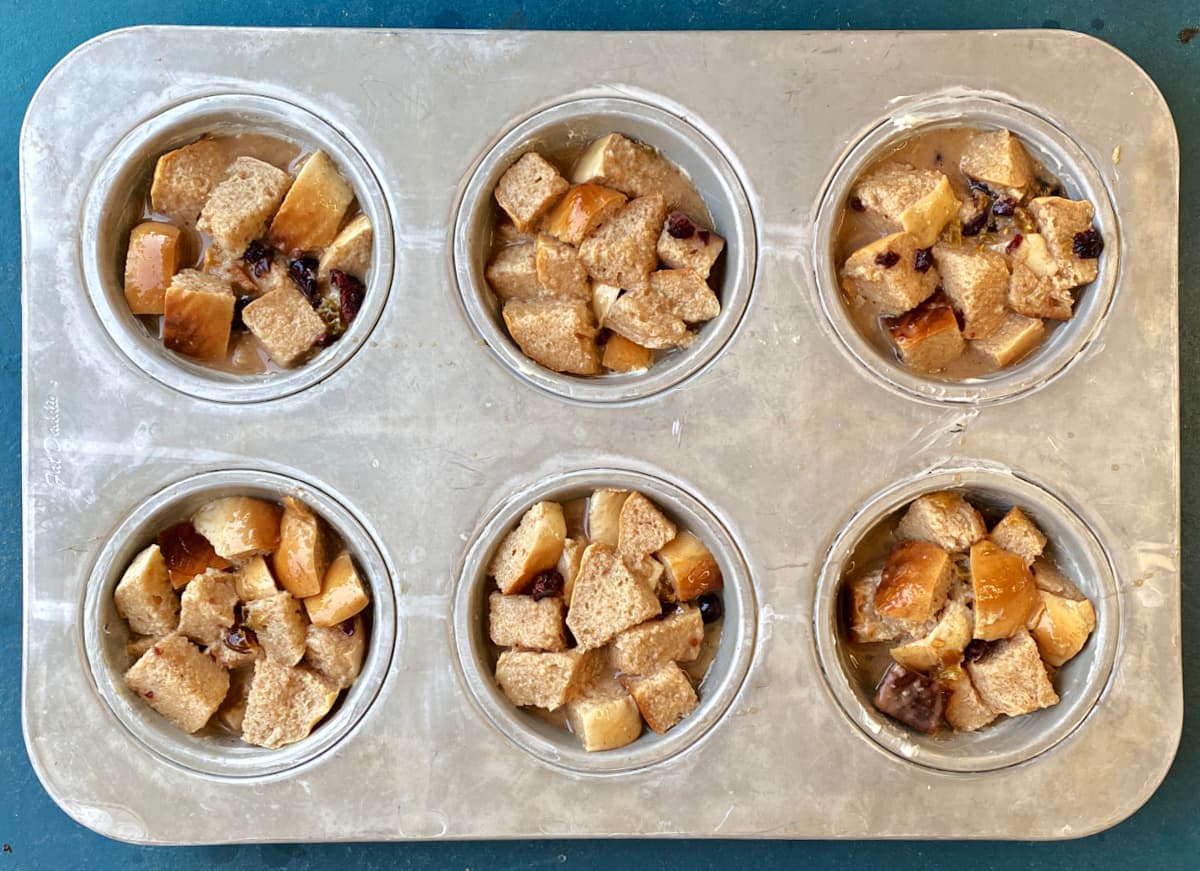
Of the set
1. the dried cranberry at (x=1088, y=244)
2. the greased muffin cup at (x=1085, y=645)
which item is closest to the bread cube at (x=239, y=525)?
the greased muffin cup at (x=1085, y=645)

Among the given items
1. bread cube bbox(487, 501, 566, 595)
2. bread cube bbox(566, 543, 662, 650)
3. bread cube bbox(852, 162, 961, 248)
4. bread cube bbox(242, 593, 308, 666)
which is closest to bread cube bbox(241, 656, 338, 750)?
bread cube bbox(242, 593, 308, 666)

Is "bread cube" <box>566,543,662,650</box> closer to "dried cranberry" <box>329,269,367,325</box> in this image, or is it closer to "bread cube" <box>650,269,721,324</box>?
"bread cube" <box>650,269,721,324</box>

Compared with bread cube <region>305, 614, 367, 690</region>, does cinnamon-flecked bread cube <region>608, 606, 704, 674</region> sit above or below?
above

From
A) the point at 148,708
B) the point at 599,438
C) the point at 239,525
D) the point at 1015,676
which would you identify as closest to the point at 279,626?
the point at 239,525

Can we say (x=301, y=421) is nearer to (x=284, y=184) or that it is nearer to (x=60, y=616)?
(x=284, y=184)

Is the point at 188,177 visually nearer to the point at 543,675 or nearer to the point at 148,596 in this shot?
the point at 148,596

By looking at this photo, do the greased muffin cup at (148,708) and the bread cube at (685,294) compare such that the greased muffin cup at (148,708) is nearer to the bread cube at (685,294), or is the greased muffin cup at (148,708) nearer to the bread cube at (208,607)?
the bread cube at (208,607)

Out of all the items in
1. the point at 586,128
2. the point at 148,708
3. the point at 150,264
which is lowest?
the point at 148,708
